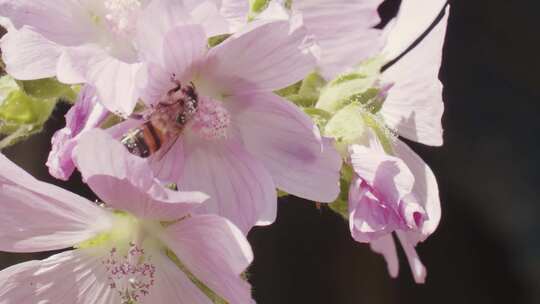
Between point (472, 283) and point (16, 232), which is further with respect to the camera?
point (472, 283)

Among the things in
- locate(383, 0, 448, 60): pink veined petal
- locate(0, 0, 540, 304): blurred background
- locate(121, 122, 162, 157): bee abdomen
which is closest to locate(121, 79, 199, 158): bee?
locate(121, 122, 162, 157): bee abdomen

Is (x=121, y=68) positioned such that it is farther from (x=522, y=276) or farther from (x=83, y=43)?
(x=522, y=276)

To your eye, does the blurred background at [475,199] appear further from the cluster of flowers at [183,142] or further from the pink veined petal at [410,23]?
the cluster of flowers at [183,142]

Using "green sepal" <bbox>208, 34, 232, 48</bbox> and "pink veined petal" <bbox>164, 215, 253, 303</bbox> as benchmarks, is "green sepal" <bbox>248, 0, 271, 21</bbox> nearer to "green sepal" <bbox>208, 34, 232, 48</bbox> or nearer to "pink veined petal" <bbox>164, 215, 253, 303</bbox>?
"green sepal" <bbox>208, 34, 232, 48</bbox>

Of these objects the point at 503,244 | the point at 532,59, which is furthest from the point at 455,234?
the point at 532,59

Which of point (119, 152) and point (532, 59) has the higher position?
point (119, 152)

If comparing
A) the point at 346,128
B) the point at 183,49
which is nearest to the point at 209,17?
the point at 183,49

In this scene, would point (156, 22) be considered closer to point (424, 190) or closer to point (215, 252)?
point (215, 252)
